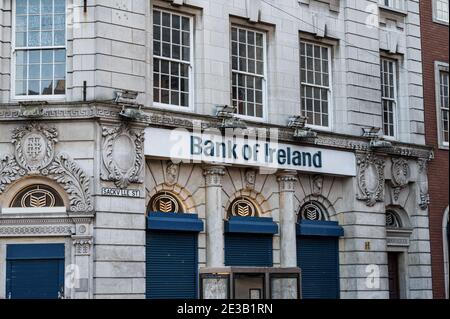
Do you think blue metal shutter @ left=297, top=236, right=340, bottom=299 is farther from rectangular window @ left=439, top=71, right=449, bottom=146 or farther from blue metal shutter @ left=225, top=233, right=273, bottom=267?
rectangular window @ left=439, top=71, right=449, bottom=146

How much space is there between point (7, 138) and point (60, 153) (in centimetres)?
132

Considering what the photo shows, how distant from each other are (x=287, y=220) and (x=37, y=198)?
285 inches

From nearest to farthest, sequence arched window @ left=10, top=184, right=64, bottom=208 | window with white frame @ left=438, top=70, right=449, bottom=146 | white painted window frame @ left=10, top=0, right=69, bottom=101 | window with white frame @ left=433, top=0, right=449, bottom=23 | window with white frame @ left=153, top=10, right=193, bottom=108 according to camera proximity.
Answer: arched window @ left=10, top=184, right=64, bottom=208
white painted window frame @ left=10, top=0, right=69, bottom=101
window with white frame @ left=153, top=10, right=193, bottom=108
window with white frame @ left=438, top=70, right=449, bottom=146
window with white frame @ left=433, top=0, right=449, bottom=23

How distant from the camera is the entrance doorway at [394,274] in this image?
87.1ft

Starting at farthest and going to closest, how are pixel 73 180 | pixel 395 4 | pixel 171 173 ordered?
pixel 395 4, pixel 171 173, pixel 73 180

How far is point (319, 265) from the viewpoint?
24.5 metres

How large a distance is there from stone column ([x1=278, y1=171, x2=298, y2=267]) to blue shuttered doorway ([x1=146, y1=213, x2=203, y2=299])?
9.47 ft

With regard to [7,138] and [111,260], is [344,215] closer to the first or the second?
[111,260]

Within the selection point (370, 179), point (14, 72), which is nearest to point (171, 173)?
point (14, 72)

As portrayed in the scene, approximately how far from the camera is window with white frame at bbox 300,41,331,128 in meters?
24.8

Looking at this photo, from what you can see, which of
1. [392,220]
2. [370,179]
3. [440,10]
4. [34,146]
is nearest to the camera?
[34,146]

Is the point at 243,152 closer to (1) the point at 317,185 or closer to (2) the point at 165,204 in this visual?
(2) the point at 165,204

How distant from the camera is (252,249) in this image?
2281 cm

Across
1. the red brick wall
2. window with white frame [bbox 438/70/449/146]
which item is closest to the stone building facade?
the red brick wall
